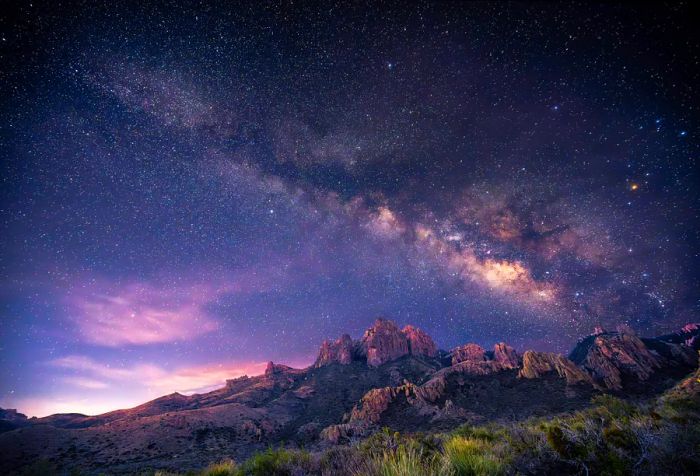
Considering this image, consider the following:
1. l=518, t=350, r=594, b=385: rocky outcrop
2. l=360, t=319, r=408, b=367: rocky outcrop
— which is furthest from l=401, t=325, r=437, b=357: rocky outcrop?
l=518, t=350, r=594, b=385: rocky outcrop

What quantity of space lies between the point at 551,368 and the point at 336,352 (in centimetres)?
7605

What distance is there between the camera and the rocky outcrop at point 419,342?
358ft

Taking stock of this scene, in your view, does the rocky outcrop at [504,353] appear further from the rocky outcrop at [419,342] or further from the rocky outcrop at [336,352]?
the rocky outcrop at [336,352]

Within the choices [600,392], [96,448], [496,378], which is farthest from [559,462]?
[496,378]

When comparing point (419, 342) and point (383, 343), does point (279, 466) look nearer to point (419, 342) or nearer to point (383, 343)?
point (383, 343)

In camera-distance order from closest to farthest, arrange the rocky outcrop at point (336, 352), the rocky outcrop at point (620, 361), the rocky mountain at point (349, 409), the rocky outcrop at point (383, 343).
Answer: the rocky mountain at point (349, 409) → the rocky outcrop at point (620, 361) → the rocky outcrop at point (383, 343) → the rocky outcrop at point (336, 352)

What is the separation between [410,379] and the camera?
258 ft

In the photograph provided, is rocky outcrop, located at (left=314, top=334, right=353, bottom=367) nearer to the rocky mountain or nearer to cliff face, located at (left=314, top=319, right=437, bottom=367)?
cliff face, located at (left=314, top=319, right=437, bottom=367)

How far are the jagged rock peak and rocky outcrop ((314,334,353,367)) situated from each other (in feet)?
137

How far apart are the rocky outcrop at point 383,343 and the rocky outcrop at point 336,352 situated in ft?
20.4

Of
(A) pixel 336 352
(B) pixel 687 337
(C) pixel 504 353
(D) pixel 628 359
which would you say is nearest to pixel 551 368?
(D) pixel 628 359

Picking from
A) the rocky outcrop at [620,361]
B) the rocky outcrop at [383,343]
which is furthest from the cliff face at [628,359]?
the rocky outcrop at [383,343]

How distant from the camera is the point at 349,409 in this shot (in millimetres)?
62781

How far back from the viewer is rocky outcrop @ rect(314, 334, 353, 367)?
107 metres
